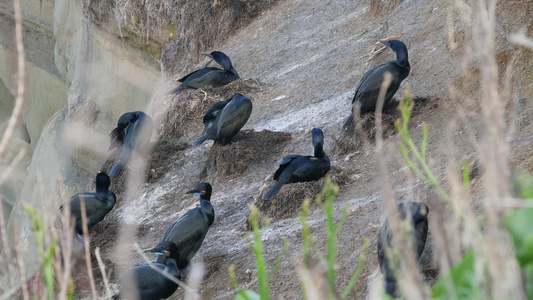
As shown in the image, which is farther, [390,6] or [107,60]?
[107,60]

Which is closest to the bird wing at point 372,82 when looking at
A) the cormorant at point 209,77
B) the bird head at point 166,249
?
the bird head at point 166,249

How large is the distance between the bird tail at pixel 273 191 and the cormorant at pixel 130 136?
3.02 m

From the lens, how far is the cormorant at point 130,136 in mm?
8836

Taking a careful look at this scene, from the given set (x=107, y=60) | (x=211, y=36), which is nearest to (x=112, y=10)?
(x=107, y=60)

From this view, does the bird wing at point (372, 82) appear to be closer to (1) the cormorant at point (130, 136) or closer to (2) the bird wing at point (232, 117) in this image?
(2) the bird wing at point (232, 117)

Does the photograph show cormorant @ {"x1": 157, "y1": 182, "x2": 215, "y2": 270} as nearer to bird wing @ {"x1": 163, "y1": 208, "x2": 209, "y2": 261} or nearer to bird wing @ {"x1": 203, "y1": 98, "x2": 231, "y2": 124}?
bird wing @ {"x1": 163, "y1": 208, "x2": 209, "y2": 261}

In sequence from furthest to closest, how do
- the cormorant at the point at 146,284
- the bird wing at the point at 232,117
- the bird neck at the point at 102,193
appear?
the bird wing at the point at 232,117 < the bird neck at the point at 102,193 < the cormorant at the point at 146,284

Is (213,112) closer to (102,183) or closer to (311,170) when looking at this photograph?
(102,183)

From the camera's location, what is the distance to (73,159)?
622 inches

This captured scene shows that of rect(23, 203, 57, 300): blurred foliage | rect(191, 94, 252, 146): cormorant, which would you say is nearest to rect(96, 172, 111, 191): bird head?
rect(191, 94, 252, 146): cormorant

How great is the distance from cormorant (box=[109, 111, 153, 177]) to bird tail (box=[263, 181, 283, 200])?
302cm

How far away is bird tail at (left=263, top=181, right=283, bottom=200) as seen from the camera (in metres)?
6.19

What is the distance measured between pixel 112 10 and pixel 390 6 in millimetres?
6456

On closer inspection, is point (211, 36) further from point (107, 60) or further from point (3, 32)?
point (3, 32)
